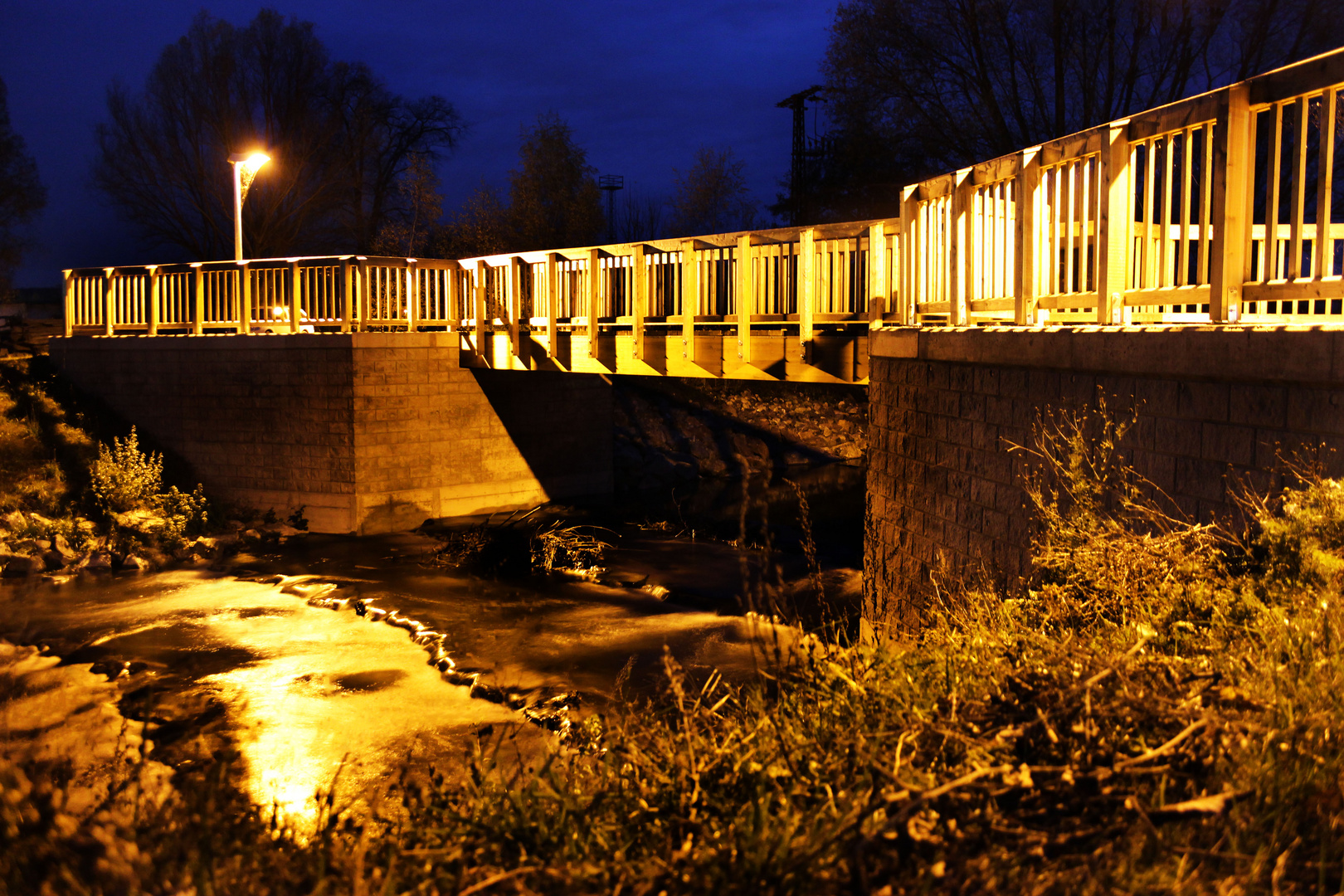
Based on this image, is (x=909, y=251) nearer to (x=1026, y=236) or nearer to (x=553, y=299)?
(x=1026, y=236)

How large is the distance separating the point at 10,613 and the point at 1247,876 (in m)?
12.5

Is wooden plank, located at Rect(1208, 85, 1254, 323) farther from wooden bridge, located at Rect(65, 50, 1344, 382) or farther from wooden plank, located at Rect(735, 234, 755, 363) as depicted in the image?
wooden plank, located at Rect(735, 234, 755, 363)

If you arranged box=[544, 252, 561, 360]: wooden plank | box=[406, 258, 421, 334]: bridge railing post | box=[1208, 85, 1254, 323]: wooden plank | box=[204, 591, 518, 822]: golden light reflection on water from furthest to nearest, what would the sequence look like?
1. box=[406, 258, 421, 334]: bridge railing post
2. box=[544, 252, 561, 360]: wooden plank
3. box=[204, 591, 518, 822]: golden light reflection on water
4. box=[1208, 85, 1254, 323]: wooden plank

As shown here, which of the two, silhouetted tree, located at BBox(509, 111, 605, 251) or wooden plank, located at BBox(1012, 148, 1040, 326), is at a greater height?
silhouetted tree, located at BBox(509, 111, 605, 251)

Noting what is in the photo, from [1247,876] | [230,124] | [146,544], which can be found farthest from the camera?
[230,124]

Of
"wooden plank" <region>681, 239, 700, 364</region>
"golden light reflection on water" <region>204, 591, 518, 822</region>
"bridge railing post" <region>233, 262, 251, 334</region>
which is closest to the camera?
"golden light reflection on water" <region>204, 591, 518, 822</region>

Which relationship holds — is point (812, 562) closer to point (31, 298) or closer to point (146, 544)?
point (146, 544)

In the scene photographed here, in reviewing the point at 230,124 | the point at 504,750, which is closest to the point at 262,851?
the point at 504,750

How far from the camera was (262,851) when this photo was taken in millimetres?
3383

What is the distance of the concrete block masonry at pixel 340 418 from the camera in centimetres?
1630

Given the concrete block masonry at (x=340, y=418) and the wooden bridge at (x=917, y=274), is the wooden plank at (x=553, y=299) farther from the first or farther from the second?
the concrete block masonry at (x=340, y=418)

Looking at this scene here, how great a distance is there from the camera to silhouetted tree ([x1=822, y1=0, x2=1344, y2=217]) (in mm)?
22250

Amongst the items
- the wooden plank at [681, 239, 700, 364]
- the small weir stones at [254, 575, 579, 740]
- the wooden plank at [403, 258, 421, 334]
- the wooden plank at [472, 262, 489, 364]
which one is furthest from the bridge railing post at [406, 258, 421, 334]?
the wooden plank at [681, 239, 700, 364]

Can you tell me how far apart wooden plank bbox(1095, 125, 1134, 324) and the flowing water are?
8.80 feet
